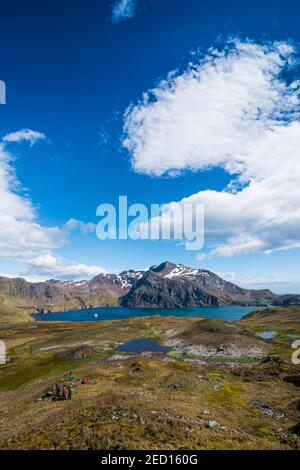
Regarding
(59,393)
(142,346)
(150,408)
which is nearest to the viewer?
(150,408)

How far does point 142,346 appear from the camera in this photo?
4028 inches

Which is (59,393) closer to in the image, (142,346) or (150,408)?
(150,408)

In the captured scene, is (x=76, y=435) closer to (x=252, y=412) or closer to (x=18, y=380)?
(x=252, y=412)

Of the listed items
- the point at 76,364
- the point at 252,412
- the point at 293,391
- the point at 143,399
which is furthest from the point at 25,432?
the point at 76,364

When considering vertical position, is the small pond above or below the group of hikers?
below

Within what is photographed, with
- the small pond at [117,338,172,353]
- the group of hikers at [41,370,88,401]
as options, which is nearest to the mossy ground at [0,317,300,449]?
the group of hikers at [41,370,88,401]

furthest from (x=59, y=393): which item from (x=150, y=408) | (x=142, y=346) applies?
(x=142, y=346)

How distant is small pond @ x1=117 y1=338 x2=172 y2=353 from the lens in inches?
3733

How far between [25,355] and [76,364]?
28125 mm

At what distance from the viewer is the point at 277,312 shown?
19775 cm

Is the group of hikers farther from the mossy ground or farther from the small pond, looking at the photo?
the small pond

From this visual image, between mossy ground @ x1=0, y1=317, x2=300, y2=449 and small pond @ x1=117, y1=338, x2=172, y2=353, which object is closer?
mossy ground @ x1=0, y1=317, x2=300, y2=449
